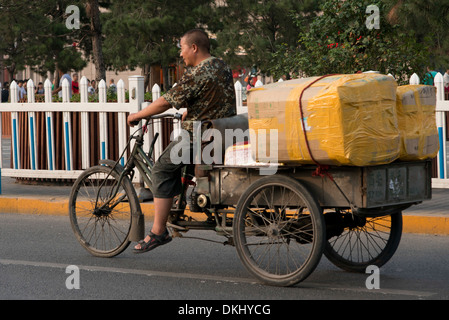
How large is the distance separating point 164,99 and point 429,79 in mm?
5949

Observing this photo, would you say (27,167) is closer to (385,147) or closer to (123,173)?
(123,173)

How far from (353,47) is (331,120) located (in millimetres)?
6228

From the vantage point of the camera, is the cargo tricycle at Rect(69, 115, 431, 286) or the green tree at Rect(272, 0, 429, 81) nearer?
the cargo tricycle at Rect(69, 115, 431, 286)

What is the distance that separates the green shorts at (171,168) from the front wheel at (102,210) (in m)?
0.45

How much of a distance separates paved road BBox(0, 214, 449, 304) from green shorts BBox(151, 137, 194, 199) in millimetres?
655

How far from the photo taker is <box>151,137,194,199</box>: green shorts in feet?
21.1

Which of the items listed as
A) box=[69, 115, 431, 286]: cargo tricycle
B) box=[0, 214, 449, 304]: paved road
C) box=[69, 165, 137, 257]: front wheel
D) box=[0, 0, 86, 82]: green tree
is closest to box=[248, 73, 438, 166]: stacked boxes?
box=[69, 115, 431, 286]: cargo tricycle

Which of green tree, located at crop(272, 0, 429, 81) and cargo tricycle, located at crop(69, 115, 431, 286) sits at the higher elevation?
green tree, located at crop(272, 0, 429, 81)

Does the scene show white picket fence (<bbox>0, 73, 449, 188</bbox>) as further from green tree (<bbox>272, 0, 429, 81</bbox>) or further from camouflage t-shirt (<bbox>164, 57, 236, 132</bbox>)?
camouflage t-shirt (<bbox>164, 57, 236, 132</bbox>)

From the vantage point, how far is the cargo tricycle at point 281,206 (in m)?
5.77

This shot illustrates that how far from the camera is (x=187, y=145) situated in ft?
21.0

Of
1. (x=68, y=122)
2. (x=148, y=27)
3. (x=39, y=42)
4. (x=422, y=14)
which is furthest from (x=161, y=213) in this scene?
(x=39, y=42)

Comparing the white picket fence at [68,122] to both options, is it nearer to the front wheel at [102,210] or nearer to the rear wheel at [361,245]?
the front wheel at [102,210]
